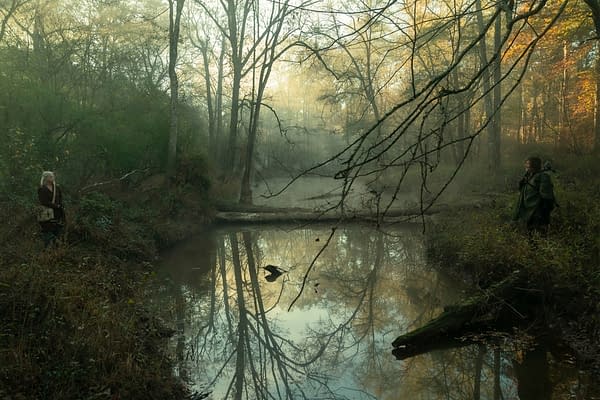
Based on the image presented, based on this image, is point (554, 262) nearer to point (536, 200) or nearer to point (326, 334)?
point (536, 200)

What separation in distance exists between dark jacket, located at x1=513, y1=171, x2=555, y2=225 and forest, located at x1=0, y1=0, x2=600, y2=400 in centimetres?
3

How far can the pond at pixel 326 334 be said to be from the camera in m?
5.25

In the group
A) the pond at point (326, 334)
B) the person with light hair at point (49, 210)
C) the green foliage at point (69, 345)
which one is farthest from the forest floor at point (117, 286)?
the pond at point (326, 334)

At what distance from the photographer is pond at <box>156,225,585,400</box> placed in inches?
207

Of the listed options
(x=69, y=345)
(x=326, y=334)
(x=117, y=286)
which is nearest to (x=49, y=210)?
(x=117, y=286)

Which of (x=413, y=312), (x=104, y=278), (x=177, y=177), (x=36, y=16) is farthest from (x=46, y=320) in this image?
(x=36, y=16)

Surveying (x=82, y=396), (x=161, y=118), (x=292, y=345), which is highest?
(x=161, y=118)

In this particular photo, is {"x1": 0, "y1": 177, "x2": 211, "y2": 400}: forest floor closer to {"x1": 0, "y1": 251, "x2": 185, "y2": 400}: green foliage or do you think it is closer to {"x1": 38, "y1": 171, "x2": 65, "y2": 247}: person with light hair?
{"x1": 0, "y1": 251, "x2": 185, "y2": 400}: green foliage

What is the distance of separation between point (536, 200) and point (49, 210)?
799cm

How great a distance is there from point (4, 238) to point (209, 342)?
380 cm

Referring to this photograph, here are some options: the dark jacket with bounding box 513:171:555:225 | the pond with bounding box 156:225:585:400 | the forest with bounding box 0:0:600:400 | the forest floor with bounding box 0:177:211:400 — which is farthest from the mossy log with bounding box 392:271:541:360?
the forest floor with bounding box 0:177:211:400

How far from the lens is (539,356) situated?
568 cm

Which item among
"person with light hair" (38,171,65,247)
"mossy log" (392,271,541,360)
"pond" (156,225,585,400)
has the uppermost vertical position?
"person with light hair" (38,171,65,247)

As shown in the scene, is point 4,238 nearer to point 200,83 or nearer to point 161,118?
point 161,118
